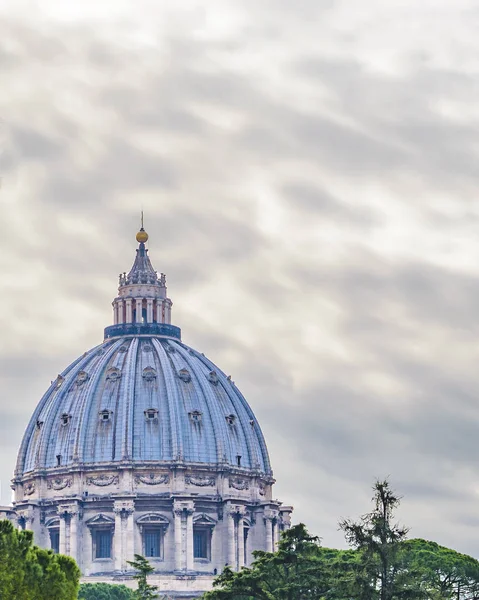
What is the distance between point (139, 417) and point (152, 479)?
633 cm

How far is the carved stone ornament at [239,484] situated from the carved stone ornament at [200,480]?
197cm

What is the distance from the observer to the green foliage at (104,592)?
149 metres

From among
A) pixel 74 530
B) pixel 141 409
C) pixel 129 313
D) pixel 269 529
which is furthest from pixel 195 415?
pixel 74 530

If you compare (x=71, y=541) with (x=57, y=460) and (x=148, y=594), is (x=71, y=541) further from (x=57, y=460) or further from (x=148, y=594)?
(x=148, y=594)

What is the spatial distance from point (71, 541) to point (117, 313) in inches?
1037

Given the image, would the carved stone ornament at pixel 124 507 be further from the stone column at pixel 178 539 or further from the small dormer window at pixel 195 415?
the small dormer window at pixel 195 415

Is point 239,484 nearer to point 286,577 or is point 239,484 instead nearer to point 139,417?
point 139,417

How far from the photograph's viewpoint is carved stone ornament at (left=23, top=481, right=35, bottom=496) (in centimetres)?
18975

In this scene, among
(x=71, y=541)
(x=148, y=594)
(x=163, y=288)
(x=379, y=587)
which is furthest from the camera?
(x=163, y=288)

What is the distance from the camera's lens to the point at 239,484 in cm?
19025

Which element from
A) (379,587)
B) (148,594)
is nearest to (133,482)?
(148,594)

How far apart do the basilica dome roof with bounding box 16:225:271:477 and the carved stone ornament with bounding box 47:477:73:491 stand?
1.41 meters

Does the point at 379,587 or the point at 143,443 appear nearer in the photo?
the point at 379,587

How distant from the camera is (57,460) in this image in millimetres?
188750
